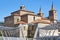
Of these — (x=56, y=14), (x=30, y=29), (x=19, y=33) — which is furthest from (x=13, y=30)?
(x=56, y=14)

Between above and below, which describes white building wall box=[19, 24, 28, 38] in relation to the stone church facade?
below

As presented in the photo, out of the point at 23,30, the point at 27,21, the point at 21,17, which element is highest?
the point at 21,17

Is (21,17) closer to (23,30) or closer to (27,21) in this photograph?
(27,21)

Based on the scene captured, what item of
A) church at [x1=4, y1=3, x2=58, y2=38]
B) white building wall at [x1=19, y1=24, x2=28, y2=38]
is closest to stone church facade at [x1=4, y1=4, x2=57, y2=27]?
church at [x1=4, y1=3, x2=58, y2=38]

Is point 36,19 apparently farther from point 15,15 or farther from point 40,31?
→ point 40,31

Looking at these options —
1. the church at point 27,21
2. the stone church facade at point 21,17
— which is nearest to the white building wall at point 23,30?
the church at point 27,21

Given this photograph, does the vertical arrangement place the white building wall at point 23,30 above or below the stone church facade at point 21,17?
below

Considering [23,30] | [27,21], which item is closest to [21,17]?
[27,21]

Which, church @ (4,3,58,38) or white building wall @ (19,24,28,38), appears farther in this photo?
church @ (4,3,58,38)

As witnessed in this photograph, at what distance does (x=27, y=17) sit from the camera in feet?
146

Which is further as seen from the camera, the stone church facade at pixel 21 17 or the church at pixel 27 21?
the stone church facade at pixel 21 17

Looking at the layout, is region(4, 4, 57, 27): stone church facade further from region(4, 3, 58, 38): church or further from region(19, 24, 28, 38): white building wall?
region(19, 24, 28, 38): white building wall

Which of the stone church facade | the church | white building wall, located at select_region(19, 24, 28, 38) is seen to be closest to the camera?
white building wall, located at select_region(19, 24, 28, 38)

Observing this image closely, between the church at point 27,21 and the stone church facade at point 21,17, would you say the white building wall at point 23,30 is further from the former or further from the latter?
the stone church facade at point 21,17
